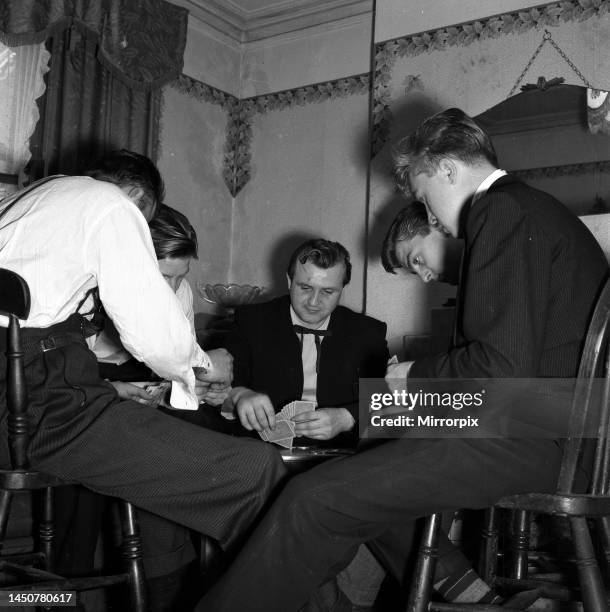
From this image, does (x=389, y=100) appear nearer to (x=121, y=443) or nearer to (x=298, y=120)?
(x=298, y=120)

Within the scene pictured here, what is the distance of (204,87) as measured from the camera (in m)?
4.66

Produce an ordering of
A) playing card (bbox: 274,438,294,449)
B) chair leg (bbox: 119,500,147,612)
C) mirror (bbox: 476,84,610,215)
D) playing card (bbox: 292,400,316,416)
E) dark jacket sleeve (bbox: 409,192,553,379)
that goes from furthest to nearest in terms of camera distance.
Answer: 1. mirror (bbox: 476,84,610,215)
2. playing card (bbox: 292,400,316,416)
3. playing card (bbox: 274,438,294,449)
4. chair leg (bbox: 119,500,147,612)
5. dark jacket sleeve (bbox: 409,192,553,379)

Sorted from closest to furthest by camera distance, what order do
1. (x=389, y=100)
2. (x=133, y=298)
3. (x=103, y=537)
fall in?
(x=133, y=298) → (x=103, y=537) → (x=389, y=100)

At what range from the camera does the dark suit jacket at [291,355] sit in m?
2.90

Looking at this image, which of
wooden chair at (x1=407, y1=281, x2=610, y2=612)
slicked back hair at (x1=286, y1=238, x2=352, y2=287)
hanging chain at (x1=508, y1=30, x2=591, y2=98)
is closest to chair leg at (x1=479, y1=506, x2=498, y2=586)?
wooden chair at (x1=407, y1=281, x2=610, y2=612)

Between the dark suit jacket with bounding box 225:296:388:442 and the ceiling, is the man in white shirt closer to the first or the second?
the dark suit jacket with bounding box 225:296:388:442

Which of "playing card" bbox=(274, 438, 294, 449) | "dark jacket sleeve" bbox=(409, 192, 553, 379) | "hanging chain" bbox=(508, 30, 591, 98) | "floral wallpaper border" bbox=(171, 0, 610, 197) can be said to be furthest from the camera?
"floral wallpaper border" bbox=(171, 0, 610, 197)

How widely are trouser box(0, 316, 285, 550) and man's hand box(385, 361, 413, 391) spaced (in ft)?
1.06

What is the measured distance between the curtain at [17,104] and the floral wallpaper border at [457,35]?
66.9 inches

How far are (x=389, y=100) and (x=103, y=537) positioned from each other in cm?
255

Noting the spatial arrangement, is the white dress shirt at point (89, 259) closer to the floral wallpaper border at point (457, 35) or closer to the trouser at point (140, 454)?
the trouser at point (140, 454)

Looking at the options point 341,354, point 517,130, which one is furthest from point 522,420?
point 517,130

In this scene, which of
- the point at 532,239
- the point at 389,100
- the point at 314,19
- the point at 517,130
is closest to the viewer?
the point at 532,239

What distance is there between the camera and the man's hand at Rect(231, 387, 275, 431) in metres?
2.37
